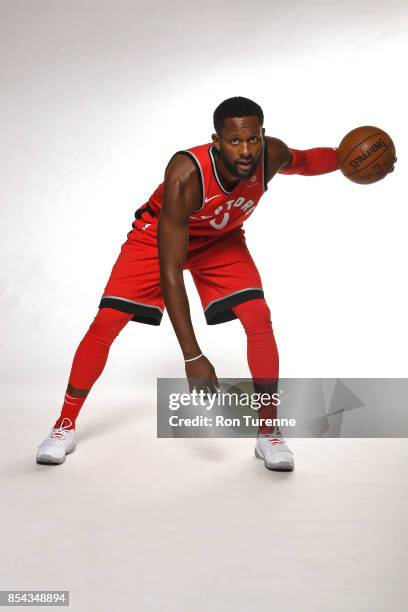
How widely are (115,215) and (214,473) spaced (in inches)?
116

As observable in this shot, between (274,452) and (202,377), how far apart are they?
614mm

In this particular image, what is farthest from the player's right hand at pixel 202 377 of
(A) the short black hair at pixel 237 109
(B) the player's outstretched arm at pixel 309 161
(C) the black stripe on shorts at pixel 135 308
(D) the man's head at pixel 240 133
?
(B) the player's outstretched arm at pixel 309 161

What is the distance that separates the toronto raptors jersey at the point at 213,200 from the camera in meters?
2.93

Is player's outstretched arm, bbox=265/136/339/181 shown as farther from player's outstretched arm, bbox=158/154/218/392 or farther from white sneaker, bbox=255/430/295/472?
white sneaker, bbox=255/430/295/472

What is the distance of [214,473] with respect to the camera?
119 inches

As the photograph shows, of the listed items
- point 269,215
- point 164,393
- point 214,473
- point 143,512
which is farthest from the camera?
point 269,215

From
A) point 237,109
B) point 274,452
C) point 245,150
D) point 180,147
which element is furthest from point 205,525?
point 180,147

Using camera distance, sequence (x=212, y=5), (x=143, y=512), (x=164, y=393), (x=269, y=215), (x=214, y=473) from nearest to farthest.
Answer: (x=143, y=512)
(x=214, y=473)
(x=164, y=393)
(x=269, y=215)
(x=212, y=5)

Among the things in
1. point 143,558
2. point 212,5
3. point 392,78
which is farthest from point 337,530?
point 212,5

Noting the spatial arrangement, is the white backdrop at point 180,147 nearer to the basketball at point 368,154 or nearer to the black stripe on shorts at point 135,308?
the black stripe on shorts at point 135,308

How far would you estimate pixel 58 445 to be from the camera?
3180mm

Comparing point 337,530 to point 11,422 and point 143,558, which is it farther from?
point 11,422

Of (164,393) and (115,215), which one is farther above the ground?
(115,215)

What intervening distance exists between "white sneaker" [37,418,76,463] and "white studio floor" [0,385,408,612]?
0.15 feet
